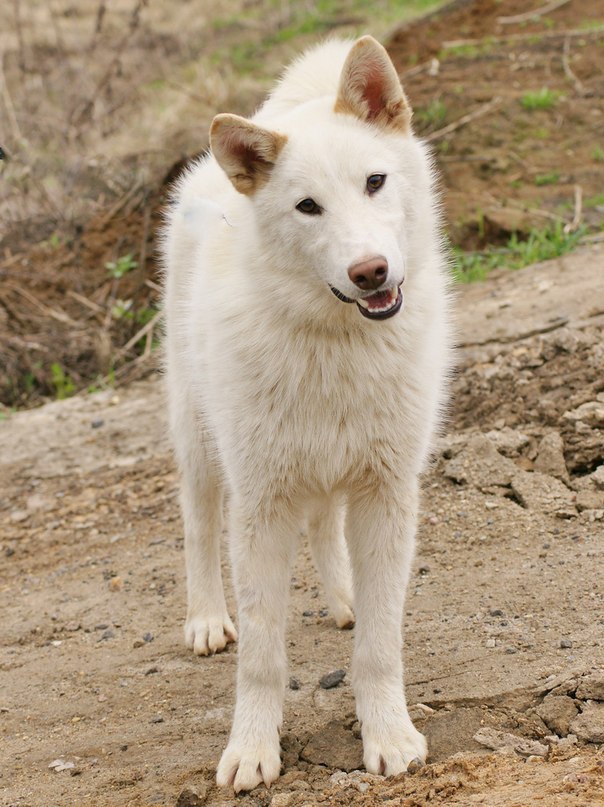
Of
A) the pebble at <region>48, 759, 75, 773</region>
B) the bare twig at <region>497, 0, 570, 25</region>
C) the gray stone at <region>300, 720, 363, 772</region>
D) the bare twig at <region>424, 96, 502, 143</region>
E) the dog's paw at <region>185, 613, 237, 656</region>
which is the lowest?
the dog's paw at <region>185, 613, 237, 656</region>

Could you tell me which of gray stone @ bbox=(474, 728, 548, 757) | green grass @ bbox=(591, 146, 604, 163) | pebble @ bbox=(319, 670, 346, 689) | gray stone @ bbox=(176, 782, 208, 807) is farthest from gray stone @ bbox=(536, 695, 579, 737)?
green grass @ bbox=(591, 146, 604, 163)

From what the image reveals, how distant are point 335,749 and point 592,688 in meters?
0.90

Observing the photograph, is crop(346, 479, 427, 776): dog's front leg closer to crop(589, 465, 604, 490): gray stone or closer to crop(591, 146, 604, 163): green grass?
crop(589, 465, 604, 490): gray stone

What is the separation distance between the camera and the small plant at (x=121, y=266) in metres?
7.92

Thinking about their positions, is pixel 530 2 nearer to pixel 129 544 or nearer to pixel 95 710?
pixel 129 544

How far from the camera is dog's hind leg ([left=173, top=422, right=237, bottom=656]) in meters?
4.39

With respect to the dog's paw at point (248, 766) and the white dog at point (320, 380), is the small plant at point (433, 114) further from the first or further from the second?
the dog's paw at point (248, 766)

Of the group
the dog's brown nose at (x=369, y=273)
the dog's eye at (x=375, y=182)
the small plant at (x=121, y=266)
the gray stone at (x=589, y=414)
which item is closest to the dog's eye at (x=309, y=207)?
the dog's eye at (x=375, y=182)

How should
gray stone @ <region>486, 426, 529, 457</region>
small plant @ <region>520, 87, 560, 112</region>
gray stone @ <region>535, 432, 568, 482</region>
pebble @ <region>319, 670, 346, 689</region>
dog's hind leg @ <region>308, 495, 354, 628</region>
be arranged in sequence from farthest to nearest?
1. small plant @ <region>520, 87, 560, 112</region>
2. gray stone @ <region>486, 426, 529, 457</region>
3. gray stone @ <region>535, 432, 568, 482</region>
4. dog's hind leg @ <region>308, 495, 354, 628</region>
5. pebble @ <region>319, 670, 346, 689</region>

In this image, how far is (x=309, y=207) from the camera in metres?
3.21

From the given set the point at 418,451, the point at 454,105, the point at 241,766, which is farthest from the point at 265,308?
the point at 454,105

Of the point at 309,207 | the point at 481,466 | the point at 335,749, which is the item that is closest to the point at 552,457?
the point at 481,466

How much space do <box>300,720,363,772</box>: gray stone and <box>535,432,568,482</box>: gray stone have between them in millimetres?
1809

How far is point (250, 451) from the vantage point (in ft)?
11.3
